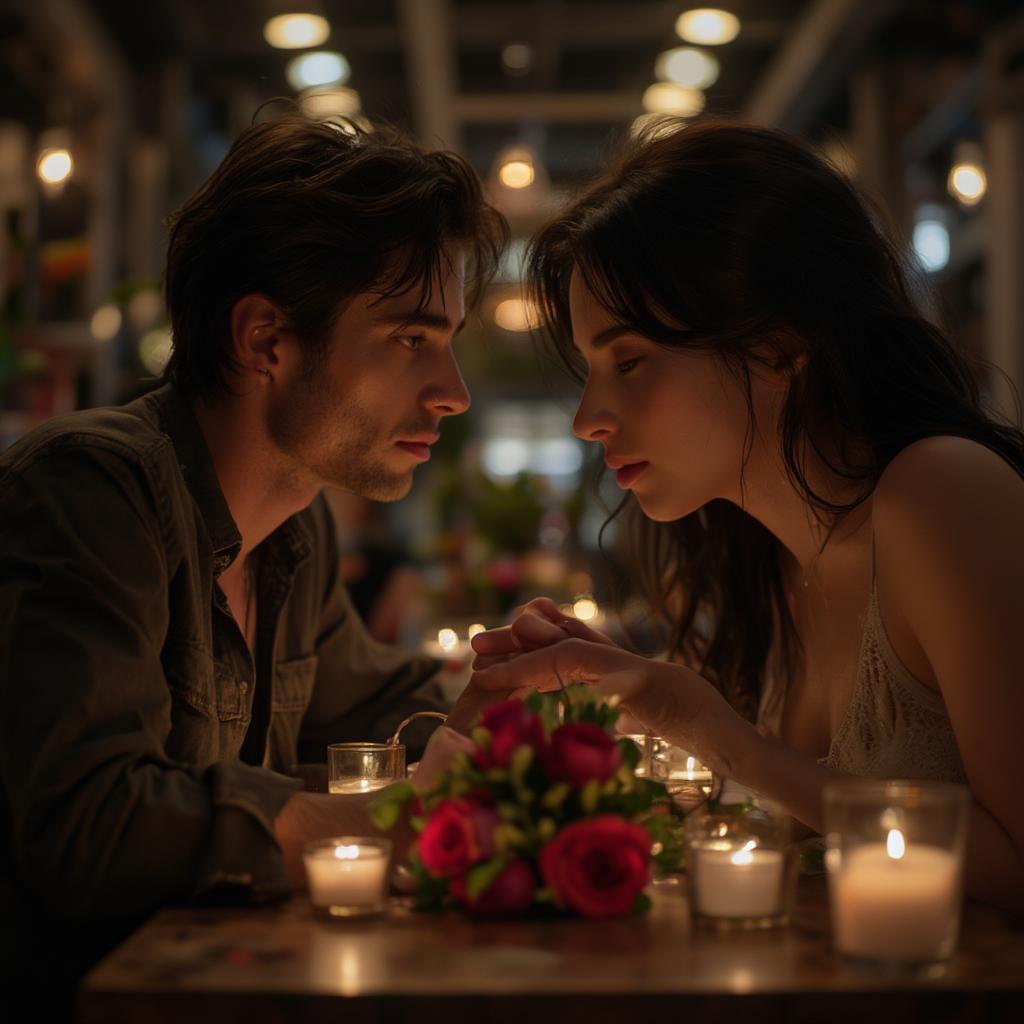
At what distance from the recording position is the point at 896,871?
107 centimetres

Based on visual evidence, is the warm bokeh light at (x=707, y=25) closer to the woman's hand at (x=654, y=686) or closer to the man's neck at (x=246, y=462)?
the man's neck at (x=246, y=462)

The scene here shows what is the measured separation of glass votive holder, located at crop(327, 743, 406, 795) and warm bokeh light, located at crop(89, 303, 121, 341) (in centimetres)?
496

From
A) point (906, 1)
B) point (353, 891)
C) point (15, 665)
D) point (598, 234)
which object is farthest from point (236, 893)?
point (906, 1)

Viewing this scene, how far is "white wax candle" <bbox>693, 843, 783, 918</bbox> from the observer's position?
3.77ft

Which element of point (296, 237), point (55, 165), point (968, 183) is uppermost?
point (968, 183)

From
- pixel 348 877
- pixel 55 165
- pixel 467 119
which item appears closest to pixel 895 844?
pixel 348 877

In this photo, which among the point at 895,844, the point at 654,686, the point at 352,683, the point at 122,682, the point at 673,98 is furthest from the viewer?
the point at 673,98

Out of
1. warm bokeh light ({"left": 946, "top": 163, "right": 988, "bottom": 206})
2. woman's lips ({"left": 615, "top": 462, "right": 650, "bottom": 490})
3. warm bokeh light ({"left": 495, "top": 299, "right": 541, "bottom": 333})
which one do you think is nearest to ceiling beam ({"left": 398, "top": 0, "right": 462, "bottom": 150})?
warm bokeh light ({"left": 495, "top": 299, "right": 541, "bottom": 333})

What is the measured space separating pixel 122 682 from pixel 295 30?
7192mm

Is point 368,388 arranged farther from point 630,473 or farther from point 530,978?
point 530,978

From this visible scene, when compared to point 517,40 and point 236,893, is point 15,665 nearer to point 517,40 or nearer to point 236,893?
point 236,893

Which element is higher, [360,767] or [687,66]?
[687,66]

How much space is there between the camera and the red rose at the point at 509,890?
45.8 inches

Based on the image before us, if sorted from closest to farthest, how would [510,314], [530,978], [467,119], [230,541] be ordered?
[530,978] → [230,541] → [510,314] → [467,119]
